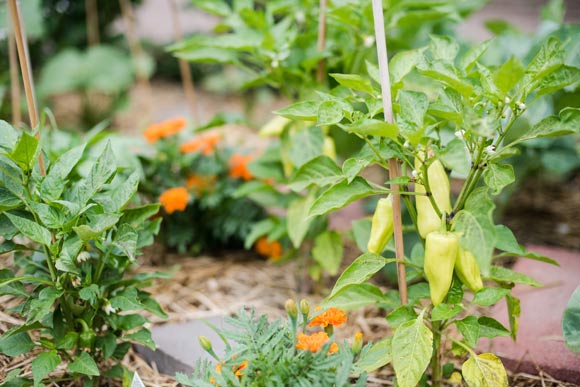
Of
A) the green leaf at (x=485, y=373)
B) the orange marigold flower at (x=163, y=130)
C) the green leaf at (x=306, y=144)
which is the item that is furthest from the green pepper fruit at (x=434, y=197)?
the orange marigold flower at (x=163, y=130)

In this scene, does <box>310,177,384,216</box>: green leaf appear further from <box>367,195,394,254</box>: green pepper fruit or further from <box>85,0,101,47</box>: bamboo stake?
<box>85,0,101,47</box>: bamboo stake

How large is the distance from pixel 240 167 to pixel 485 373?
1.01m

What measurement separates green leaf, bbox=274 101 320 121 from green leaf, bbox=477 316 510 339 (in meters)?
0.47

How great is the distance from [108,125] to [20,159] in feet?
6.66

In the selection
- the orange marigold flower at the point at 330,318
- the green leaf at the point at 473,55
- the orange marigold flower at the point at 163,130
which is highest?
the green leaf at the point at 473,55

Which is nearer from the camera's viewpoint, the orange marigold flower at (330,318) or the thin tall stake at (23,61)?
the orange marigold flower at (330,318)

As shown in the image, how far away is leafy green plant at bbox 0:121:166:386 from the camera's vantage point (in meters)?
0.94

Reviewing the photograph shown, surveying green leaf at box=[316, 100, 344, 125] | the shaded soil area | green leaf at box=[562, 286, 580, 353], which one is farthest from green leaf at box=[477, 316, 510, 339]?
the shaded soil area

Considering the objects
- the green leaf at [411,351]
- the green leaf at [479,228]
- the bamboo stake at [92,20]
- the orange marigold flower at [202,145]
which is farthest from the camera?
the bamboo stake at [92,20]

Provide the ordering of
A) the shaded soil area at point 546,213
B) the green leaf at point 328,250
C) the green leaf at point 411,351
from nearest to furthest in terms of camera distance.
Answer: the green leaf at point 411,351 < the green leaf at point 328,250 < the shaded soil area at point 546,213

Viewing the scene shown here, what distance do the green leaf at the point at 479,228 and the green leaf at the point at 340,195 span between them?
0.16 meters

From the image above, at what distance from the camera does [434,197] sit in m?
0.96

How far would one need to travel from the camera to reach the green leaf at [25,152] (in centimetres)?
90

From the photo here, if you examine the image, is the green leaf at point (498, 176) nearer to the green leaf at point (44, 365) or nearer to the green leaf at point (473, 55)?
the green leaf at point (473, 55)
